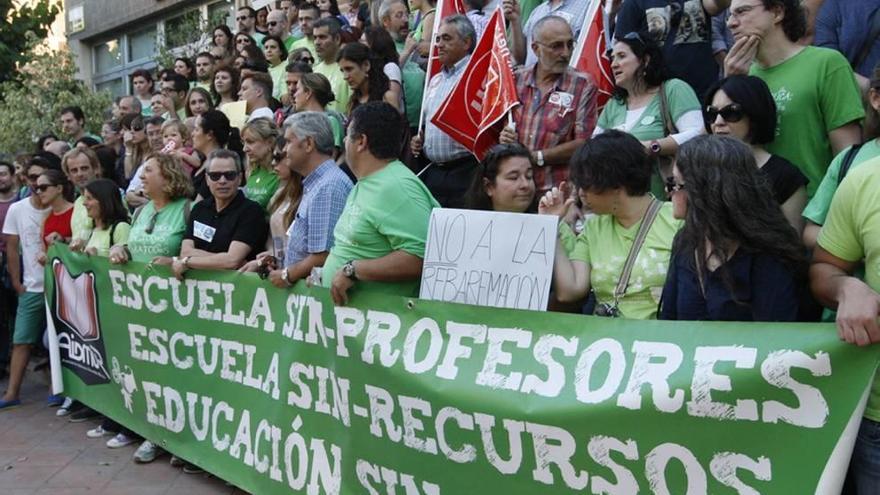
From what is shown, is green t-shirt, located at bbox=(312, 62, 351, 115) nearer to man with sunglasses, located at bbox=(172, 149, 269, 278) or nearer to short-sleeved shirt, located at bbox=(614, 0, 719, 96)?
man with sunglasses, located at bbox=(172, 149, 269, 278)

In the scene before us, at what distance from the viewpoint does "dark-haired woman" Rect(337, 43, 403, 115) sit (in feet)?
22.5

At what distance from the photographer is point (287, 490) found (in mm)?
4855

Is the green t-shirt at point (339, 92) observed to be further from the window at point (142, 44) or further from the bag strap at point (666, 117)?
the window at point (142, 44)

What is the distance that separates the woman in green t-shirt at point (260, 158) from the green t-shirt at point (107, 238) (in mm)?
1275

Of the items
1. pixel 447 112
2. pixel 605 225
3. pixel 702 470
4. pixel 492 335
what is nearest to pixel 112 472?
pixel 447 112

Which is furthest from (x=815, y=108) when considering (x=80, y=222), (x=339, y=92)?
(x=80, y=222)

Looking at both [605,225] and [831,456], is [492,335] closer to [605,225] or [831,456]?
[605,225]

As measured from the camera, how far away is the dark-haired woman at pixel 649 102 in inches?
187

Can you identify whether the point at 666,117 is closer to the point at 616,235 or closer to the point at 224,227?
the point at 616,235

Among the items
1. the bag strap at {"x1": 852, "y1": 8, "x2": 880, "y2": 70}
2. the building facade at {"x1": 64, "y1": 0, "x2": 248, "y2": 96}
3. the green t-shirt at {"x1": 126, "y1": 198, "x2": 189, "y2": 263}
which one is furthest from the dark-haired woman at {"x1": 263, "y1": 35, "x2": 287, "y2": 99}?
the building facade at {"x1": 64, "y1": 0, "x2": 248, "y2": 96}

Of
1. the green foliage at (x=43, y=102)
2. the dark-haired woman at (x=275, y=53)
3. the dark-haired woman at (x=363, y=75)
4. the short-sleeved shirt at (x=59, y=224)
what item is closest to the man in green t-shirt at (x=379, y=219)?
the dark-haired woman at (x=363, y=75)

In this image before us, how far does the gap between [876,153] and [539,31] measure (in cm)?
269

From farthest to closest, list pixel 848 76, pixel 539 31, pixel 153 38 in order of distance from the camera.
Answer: pixel 153 38
pixel 539 31
pixel 848 76

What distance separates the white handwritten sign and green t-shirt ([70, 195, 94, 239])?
440 cm
